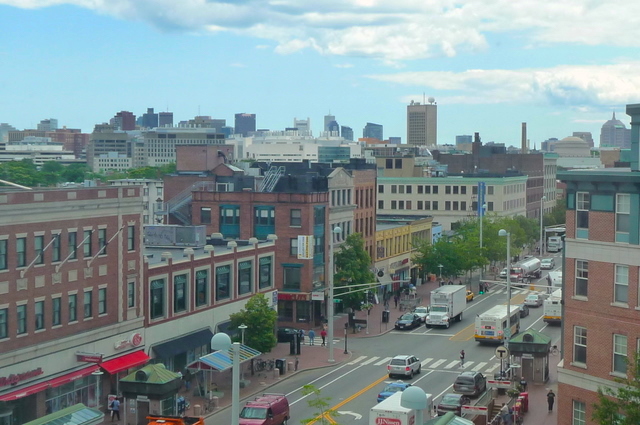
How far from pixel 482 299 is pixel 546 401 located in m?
42.8

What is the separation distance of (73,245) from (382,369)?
70.0 ft

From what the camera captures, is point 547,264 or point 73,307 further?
point 547,264

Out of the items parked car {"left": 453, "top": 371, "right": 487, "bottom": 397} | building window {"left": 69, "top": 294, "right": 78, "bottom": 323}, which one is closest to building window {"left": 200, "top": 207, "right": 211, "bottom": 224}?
building window {"left": 69, "top": 294, "right": 78, "bottom": 323}

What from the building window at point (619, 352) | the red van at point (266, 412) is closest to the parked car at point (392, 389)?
the red van at point (266, 412)

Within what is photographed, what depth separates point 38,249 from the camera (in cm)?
4650

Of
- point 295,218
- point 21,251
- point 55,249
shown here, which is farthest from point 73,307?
point 295,218

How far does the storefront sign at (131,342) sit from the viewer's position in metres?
52.0

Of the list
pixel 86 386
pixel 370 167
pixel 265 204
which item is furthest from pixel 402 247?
pixel 86 386

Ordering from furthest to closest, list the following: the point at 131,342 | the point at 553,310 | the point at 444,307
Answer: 1. the point at 553,310
2. the point at 444,307
3. the point at 131,342

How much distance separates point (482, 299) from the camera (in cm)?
9506

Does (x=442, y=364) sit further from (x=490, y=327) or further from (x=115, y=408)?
(x=115, y=408)

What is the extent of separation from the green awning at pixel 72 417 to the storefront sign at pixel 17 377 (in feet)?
21.0

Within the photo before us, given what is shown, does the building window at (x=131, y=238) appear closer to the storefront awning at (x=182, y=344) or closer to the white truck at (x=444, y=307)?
the storefront awning at (x=182, y=344)

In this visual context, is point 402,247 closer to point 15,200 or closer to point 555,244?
point 555,244
